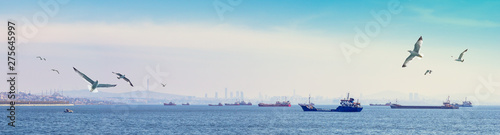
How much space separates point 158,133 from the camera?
8850 cm

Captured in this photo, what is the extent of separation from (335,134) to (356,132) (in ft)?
19.8

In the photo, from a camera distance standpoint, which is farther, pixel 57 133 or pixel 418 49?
pixel 57 133

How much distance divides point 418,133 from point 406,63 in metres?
64.4

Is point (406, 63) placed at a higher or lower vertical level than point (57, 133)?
higher

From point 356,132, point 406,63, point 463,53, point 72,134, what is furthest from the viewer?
point 356,132

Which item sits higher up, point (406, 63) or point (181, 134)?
point (406, 63)

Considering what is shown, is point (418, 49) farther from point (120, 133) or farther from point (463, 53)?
point (120, 133)

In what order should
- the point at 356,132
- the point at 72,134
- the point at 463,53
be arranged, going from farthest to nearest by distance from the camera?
1. the point at 356,132
2. the point at 72,134
3. the point at 463,53

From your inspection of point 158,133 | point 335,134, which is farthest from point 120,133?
point 335,134

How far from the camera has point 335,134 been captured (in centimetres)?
8788

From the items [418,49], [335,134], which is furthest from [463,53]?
[335,134]

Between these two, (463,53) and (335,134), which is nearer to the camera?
(463,53)

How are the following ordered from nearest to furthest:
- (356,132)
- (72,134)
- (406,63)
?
(406,63) → (72,134) → (356,132)

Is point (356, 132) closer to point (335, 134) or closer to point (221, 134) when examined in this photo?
point (335, 134)
